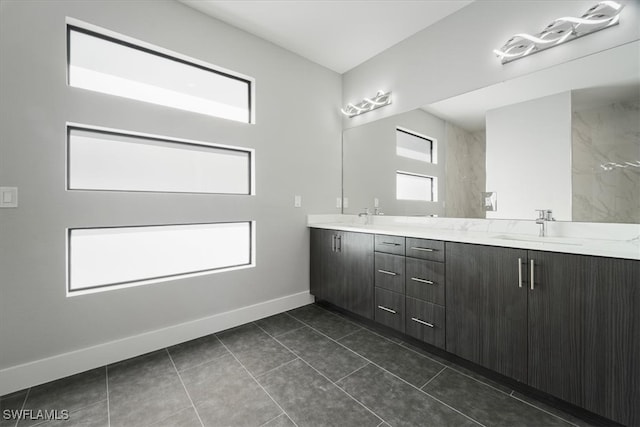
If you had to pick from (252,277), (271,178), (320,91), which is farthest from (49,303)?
(320,91)

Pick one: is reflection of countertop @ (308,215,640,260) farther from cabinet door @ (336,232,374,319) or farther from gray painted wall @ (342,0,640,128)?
gray painted wall @ (342,0,640,128)

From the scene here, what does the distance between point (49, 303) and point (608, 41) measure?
154 inches

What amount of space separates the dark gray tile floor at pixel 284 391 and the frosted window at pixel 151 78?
2.03 meters

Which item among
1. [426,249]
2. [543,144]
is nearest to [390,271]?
[426,249]

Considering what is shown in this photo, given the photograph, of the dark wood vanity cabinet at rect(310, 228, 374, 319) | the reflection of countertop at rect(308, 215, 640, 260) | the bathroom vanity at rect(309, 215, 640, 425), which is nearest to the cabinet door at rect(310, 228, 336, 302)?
the dark wood vanity cabinet at rect(310, 228, 374, 319)

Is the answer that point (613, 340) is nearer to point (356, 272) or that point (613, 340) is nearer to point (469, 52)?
point (356, 272)

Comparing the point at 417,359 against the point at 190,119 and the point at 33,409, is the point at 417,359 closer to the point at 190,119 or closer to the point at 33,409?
the point at 33,409

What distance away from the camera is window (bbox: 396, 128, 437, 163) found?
2.60 meters

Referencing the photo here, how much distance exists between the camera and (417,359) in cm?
201

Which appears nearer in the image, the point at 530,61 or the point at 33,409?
the point at 33,409

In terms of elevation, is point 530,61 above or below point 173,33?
below

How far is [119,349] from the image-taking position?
1980 millimetres

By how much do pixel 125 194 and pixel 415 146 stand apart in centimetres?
258

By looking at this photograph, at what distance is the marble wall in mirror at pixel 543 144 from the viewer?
161cm
